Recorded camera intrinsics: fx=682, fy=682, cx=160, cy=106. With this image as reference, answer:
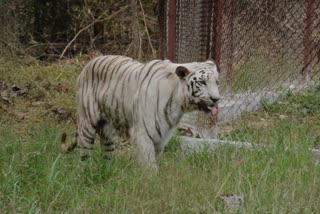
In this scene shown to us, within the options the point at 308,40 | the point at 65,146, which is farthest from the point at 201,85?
the point at 308,40

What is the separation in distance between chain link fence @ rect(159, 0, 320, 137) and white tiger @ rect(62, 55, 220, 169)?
1.15 m

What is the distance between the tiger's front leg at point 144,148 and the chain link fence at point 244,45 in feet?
4.55

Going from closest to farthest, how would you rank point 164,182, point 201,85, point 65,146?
point 164,182 → point 201,85 → point 65,146

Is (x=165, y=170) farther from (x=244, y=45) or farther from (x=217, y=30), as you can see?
(x=244, y=45)

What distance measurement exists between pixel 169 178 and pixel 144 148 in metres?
0.69

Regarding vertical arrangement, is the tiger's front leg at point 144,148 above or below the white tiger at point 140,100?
below

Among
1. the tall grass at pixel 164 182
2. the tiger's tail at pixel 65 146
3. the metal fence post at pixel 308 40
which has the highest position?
the metal fence post at pixel 308 40

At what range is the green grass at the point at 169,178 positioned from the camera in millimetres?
4215

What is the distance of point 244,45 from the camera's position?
313 inches

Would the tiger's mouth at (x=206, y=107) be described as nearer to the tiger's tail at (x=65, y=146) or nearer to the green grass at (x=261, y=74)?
the tiger's tail at (x=65, y=146)

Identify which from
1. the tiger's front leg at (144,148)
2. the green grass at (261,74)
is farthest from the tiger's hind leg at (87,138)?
the green grass at (261,74)

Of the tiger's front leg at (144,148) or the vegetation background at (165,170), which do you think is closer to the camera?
the vegetation background at (165,170)

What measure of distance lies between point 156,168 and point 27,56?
7997mm

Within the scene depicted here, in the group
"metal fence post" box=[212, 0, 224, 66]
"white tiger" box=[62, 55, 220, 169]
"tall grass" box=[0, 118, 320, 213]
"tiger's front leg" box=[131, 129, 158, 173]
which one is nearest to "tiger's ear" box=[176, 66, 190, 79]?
"white tiger" box=[62, 55, 220, 169]
